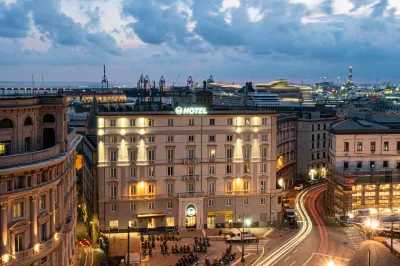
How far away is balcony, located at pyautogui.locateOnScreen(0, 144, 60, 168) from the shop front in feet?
107

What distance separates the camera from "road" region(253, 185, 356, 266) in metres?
62.3

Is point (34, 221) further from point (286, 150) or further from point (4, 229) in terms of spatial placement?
point (286, 150)

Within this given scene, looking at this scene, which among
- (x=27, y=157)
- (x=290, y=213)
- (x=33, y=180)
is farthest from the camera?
(x=290, y=213)

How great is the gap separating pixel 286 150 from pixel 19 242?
6826 centimetres

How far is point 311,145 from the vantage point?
10938 cm

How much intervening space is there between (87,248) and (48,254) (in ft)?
72.7

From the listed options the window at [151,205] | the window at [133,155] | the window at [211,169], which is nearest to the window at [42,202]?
the window at [133,155]

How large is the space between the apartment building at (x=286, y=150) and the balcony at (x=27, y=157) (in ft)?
190

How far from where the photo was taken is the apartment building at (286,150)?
100 meters

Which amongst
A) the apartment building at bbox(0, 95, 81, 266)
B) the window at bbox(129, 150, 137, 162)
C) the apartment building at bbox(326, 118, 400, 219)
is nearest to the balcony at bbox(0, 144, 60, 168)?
the apartment building at bbox(0, 95, 81, 266)

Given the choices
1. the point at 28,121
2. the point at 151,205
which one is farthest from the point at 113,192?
the point at 28,121

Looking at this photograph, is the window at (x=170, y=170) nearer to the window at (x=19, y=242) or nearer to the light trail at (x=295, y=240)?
the light trail at (x=295, y=240)

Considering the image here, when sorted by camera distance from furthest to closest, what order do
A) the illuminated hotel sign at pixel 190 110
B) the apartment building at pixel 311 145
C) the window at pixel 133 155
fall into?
the apartment building at pixel 311 145, the illuminated hotel sign at pixel 190 110, the window at pixel 133 155

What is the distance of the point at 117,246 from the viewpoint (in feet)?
220
